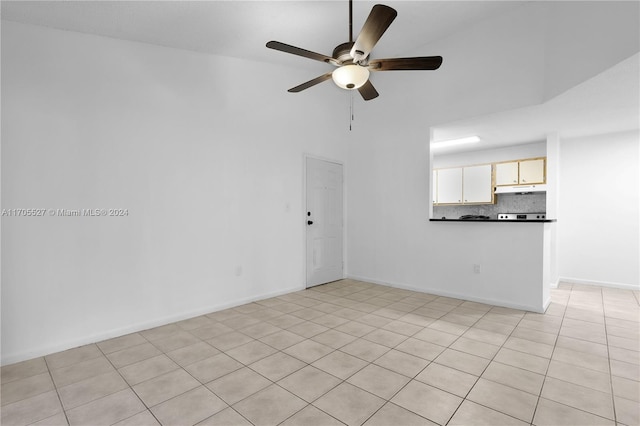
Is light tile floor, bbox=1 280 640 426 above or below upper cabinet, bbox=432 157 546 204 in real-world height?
below

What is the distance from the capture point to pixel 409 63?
2.25 m

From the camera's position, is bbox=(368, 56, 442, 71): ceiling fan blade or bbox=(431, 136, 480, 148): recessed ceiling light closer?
bbox=(368, 56, 442, 71): ceiling fan blade

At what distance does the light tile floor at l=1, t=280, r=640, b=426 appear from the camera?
5.86ft

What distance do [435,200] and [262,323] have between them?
4941mm

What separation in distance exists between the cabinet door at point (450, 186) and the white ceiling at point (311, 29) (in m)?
1.99

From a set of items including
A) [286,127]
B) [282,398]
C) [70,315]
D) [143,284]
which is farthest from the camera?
[286,127]

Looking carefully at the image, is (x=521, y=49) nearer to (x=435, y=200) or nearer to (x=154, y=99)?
(x=435, y=200)

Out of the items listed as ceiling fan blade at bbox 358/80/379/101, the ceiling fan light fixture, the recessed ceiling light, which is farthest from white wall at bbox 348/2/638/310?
the ceiling fan light fixture

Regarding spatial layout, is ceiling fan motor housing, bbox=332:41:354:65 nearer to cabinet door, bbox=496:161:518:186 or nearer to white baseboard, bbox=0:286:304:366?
white baseboard, bbox=0:286:304:366

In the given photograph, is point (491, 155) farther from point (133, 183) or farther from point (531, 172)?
point (133, 183)

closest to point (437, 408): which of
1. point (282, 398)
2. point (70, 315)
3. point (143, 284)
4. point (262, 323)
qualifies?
point (282, 398)

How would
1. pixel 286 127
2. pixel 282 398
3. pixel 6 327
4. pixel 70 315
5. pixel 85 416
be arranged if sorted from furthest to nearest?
pixel 286 127 < pixel 70 315 < pixel 6 327 < pixel 282 398 < pixel 85 416

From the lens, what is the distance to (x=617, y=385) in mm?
2051

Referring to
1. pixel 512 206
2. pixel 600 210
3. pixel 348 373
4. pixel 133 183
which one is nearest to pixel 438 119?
pixel 512 206
